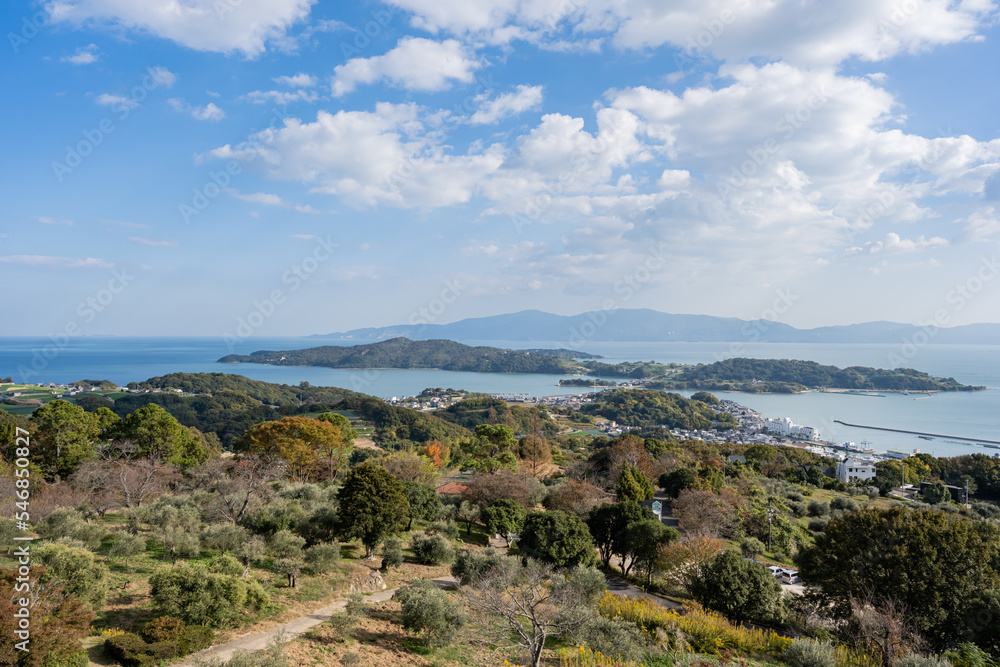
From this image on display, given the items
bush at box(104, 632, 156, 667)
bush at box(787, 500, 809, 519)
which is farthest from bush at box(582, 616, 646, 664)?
bush at box(787, 500, 809, 519)

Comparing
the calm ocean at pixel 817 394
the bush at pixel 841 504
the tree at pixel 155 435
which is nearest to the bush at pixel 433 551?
the tree at pixel 155 435

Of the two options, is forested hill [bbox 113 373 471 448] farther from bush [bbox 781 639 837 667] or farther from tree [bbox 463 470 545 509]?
bush [bbox 781 639 837 667]

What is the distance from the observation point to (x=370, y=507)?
11672mm

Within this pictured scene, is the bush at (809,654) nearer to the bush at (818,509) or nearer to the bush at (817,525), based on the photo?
the bush at (817,525)

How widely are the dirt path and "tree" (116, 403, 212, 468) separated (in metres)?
14.4

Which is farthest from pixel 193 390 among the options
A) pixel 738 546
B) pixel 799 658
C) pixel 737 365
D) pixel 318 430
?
pixel 737 365

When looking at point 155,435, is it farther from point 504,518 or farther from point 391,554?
point 504,518

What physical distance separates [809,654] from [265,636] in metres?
8.41

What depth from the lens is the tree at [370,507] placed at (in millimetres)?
11609

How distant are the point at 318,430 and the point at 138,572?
44.0 ft

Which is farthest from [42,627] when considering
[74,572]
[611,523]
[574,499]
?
[574,499]

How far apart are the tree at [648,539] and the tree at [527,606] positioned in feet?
8.61

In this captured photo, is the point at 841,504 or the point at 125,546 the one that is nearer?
the point at 125,546

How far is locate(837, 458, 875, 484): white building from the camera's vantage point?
38.7 m
